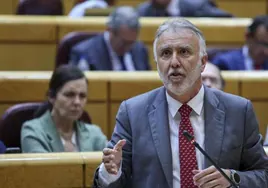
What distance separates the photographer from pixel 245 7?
12.3ft

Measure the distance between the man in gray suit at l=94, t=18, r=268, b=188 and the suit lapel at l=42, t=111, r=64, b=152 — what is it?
772mm

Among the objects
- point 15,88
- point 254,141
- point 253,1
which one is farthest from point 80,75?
point 253,1

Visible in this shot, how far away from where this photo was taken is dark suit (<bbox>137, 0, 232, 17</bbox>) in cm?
323

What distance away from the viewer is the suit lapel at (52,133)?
2000 millimetres

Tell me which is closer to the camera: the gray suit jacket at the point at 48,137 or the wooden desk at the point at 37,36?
the gray suit jacket at the point at 48,137

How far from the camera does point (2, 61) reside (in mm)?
2869

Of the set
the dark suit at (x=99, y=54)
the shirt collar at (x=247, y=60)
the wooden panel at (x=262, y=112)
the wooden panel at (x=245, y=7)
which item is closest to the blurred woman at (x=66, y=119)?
the dark suit at (x=99, y=54)

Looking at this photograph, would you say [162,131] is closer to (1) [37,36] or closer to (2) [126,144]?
(2) [126,144]

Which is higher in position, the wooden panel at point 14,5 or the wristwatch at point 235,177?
the wooden panel at point 14,5

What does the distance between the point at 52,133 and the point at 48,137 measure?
0.07ft

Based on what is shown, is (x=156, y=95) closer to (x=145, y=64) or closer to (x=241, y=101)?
(x=241, y=101)

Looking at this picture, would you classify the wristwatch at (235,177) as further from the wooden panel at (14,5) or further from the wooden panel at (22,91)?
the wooden panel at (14,5)

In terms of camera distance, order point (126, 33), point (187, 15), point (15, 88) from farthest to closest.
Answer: point (187, 15), point (126, 33), point (15, 88)

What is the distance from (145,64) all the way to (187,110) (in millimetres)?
1591
